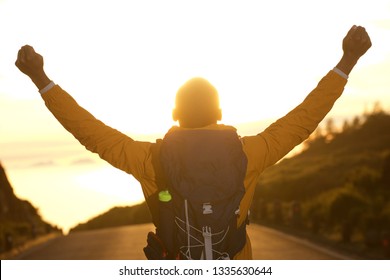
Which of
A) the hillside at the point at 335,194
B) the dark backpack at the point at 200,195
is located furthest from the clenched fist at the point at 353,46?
the hillside at the point at 335,194

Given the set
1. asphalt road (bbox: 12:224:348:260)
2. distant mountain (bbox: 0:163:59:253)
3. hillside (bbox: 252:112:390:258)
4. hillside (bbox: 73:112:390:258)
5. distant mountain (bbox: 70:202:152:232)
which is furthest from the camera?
distant mountain (bbox: 70:202:152:232)

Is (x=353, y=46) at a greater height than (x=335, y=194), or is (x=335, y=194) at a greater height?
(x=353, y=46)

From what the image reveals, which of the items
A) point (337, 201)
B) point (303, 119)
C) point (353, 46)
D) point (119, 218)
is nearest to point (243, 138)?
point (303, 119)

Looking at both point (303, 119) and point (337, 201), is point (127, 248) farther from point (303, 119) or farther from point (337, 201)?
point (303, 119)

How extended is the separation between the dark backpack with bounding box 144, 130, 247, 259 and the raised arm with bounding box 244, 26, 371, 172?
10cm

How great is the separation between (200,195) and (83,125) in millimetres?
508

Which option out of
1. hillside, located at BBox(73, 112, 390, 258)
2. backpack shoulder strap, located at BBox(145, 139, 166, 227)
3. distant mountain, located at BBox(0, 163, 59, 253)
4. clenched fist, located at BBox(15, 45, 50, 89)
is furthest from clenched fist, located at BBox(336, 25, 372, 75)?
distant mountain, located at BBox(0, 163, 59, 253)

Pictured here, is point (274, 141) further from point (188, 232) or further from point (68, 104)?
point (68, 104)

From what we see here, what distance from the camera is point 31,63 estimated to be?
3551mm

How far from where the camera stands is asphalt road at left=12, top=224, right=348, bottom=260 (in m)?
17.0

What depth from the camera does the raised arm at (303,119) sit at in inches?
142

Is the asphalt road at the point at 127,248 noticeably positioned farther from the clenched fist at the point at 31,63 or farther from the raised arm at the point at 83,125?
the clenched fist at the point at 31,63

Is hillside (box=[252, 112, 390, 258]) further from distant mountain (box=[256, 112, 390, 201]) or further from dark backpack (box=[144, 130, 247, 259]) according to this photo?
dark backpack (box=[144, 130, 247, 259])
